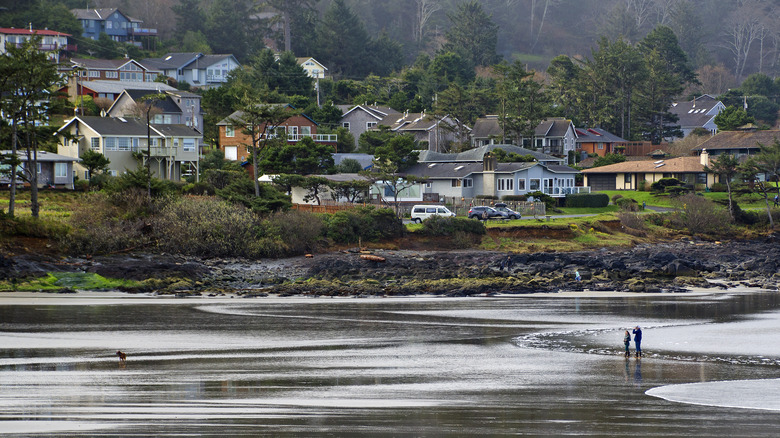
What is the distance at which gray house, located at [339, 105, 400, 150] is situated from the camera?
115 metres

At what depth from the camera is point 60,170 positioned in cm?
7488

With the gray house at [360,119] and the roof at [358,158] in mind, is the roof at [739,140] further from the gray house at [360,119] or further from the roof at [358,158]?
the gray house at [360,119]

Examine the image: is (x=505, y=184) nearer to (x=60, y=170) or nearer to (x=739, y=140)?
(x=739, y=140)

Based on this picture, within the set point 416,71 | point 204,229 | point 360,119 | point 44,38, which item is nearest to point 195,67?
point 44,38

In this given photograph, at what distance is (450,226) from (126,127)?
3337 cm

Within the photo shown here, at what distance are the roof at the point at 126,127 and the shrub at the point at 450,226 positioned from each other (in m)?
28.1

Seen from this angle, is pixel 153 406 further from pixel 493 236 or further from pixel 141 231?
pixel 493 236

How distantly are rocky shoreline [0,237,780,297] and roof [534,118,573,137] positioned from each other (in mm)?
47413

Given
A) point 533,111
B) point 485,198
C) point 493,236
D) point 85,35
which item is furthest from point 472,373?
point 85,35

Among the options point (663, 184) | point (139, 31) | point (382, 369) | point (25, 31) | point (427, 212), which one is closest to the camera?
point (382, 369)

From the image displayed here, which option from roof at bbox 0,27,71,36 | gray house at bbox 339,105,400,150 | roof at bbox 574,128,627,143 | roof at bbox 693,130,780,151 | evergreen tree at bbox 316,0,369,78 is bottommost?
roof at bbox 693,130,780,151

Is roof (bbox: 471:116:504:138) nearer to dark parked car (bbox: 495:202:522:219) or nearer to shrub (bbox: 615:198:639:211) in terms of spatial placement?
shrub (bbox: 615:198:639:211)

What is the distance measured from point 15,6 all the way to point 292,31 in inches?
2057

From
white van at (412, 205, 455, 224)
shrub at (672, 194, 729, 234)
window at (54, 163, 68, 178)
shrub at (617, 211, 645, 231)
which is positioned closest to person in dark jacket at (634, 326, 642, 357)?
white van at (412, 205, 455, 224)
